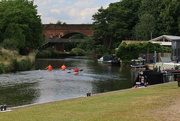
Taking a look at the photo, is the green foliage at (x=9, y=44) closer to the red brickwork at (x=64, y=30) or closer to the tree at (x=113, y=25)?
the tree at (x=113, y=25)

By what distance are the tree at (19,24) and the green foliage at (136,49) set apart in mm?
20367

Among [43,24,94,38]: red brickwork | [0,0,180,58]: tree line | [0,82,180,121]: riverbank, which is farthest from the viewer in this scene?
[43,24,94,38]: red brickwork

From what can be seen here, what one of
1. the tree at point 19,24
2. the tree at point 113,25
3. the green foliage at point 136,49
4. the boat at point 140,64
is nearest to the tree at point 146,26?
the tree at point 113,25

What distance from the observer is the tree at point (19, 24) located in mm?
64500

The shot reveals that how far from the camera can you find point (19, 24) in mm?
66750

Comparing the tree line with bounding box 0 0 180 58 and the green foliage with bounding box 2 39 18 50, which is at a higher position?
the tree line with bounding box 0 0 180 58

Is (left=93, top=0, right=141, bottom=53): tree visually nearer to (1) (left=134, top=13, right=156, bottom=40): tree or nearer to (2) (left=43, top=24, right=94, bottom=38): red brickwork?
(1) (left=134, top=13, right=156, bottom=40): tree

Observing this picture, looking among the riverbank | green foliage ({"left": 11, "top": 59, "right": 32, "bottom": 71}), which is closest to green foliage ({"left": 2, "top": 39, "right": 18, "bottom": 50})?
green foliage ({"left": 11, "top": 59, "right": 32, "bottom": 71})

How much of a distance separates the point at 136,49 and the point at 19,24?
24.7 meters

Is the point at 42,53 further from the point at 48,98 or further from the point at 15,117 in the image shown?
the point at 15,117

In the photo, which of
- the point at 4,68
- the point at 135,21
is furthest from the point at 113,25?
the point at 4,68

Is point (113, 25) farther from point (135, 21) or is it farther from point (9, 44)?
point (9, 44)

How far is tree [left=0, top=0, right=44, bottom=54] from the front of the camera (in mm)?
64500

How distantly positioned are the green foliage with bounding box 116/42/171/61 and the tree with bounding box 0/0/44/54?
2037cm
